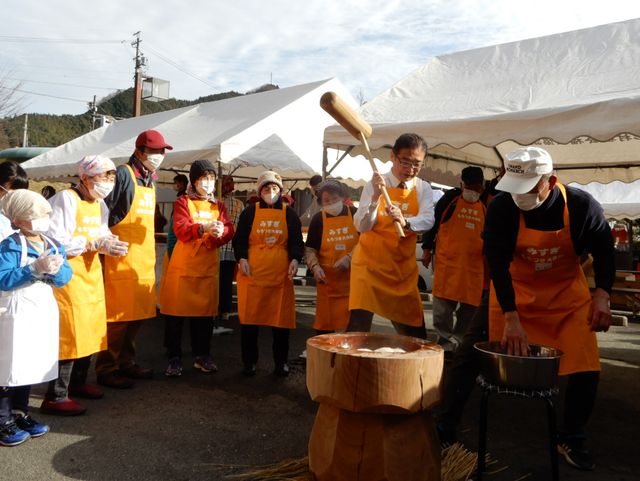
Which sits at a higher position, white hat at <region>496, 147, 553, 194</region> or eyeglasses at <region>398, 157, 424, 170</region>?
eyeglasses at <region>398, 157, 424, 170</region>

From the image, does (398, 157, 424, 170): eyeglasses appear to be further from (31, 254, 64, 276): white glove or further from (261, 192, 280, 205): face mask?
(31, 254, 64, 276): white glove

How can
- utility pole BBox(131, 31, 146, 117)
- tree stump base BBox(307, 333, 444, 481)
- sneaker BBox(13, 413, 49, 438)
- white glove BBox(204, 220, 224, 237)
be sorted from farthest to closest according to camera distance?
utility pole BBox(131, 31, 146, 117), white glove BBox(204, 220, 224, 237), sneaker BBox(13, 413, 49, 438), tree stump base BBox(307, 333, 444, 481)

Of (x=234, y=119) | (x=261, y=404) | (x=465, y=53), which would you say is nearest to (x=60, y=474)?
(x=261, y=404)

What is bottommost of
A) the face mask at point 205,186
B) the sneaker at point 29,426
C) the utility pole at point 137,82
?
the sneaker at point 29,426

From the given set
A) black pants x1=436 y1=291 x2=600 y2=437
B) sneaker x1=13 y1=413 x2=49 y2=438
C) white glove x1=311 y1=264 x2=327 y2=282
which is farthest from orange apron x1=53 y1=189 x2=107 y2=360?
black pants x1=436 y1=291 x2=600 y2=437

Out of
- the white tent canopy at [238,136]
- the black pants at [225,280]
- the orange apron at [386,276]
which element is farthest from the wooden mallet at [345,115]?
the white tent canopy at [238,136]

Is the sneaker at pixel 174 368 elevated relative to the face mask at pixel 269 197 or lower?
lower

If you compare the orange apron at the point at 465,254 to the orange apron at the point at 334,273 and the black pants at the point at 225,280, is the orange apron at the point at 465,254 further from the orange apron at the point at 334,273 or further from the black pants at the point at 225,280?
the black pants at the point at 225,280

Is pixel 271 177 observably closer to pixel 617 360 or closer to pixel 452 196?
pixel 452 196

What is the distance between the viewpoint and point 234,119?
30.7 ft

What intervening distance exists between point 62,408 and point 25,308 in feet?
2.92

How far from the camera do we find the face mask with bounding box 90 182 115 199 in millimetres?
3807

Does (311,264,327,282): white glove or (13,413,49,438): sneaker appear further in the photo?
(311,264,327,282): white glove

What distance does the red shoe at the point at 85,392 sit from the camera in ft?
13.2
